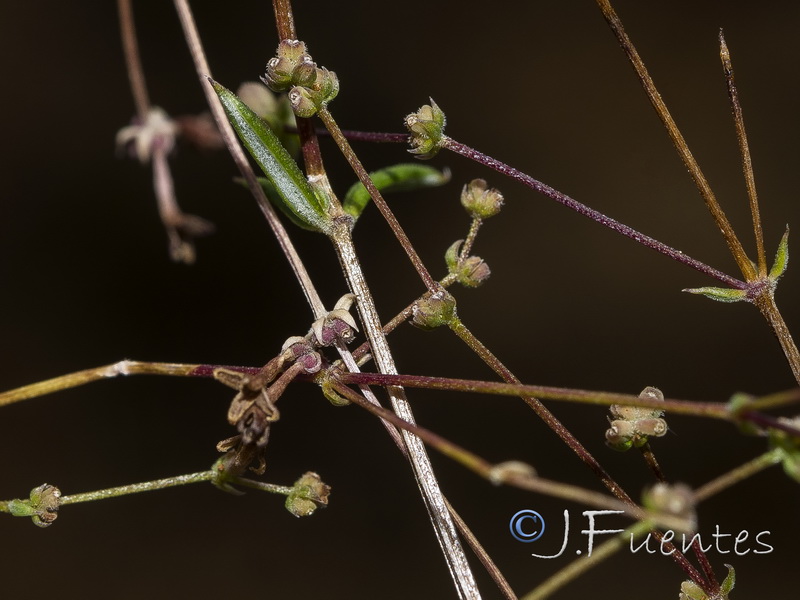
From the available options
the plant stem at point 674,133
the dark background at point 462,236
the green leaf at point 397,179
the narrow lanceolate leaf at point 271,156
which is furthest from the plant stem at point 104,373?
the dark background at point 462,236

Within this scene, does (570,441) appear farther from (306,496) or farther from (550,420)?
(306,496)

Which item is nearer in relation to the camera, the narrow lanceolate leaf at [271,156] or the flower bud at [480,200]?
the narrow lanceolate leaf at [271,156]

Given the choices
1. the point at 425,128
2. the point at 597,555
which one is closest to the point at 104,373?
the point at 425,128

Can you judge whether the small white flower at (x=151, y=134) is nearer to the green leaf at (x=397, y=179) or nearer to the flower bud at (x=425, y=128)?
the green leaf at (x=397, y=179)

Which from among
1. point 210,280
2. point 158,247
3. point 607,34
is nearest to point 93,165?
point 158,247

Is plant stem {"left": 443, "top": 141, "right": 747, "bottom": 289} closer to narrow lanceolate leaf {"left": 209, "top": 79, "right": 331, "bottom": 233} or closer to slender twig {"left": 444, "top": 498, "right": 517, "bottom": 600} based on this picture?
narrow lanceolate leaf {"left": 209, "top": 79, "right": 331, "bottom": 233}
